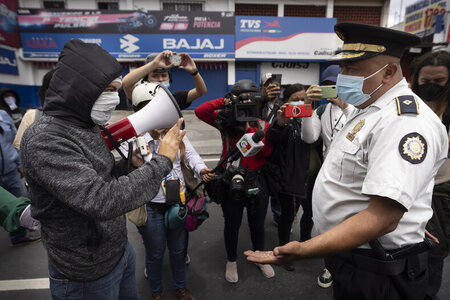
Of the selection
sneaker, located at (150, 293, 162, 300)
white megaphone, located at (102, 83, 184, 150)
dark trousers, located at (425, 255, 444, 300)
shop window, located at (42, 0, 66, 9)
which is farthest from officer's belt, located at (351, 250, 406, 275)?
shop window, located at (42, 0, 66, 9)

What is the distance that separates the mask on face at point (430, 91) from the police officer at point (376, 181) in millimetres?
842

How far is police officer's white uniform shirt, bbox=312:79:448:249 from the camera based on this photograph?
94cm

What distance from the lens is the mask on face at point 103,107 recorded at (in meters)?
1.20

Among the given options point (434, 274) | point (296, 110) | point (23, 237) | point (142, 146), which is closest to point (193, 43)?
point (23, 237)

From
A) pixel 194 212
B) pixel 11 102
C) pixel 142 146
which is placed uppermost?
pixel 142 146

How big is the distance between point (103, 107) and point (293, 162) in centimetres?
180

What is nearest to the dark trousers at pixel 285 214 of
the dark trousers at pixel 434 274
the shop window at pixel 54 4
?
the dark trousers at pixel 434 274

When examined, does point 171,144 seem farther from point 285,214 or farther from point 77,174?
point 285,214

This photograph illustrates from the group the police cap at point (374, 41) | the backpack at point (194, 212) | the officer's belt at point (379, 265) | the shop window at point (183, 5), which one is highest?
the shop window at point (183, 5)

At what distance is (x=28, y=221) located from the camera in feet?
4.24

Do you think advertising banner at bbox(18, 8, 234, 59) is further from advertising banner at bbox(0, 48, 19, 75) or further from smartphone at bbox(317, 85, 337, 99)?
smartphone at bbox(317, 85, 337, 99)

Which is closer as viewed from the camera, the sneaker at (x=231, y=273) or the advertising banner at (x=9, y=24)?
the sneaker at (x=231, y=273)

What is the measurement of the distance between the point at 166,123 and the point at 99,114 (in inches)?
13.3

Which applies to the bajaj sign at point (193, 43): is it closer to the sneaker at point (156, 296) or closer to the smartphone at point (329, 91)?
the smartphone at point (329, 91)
